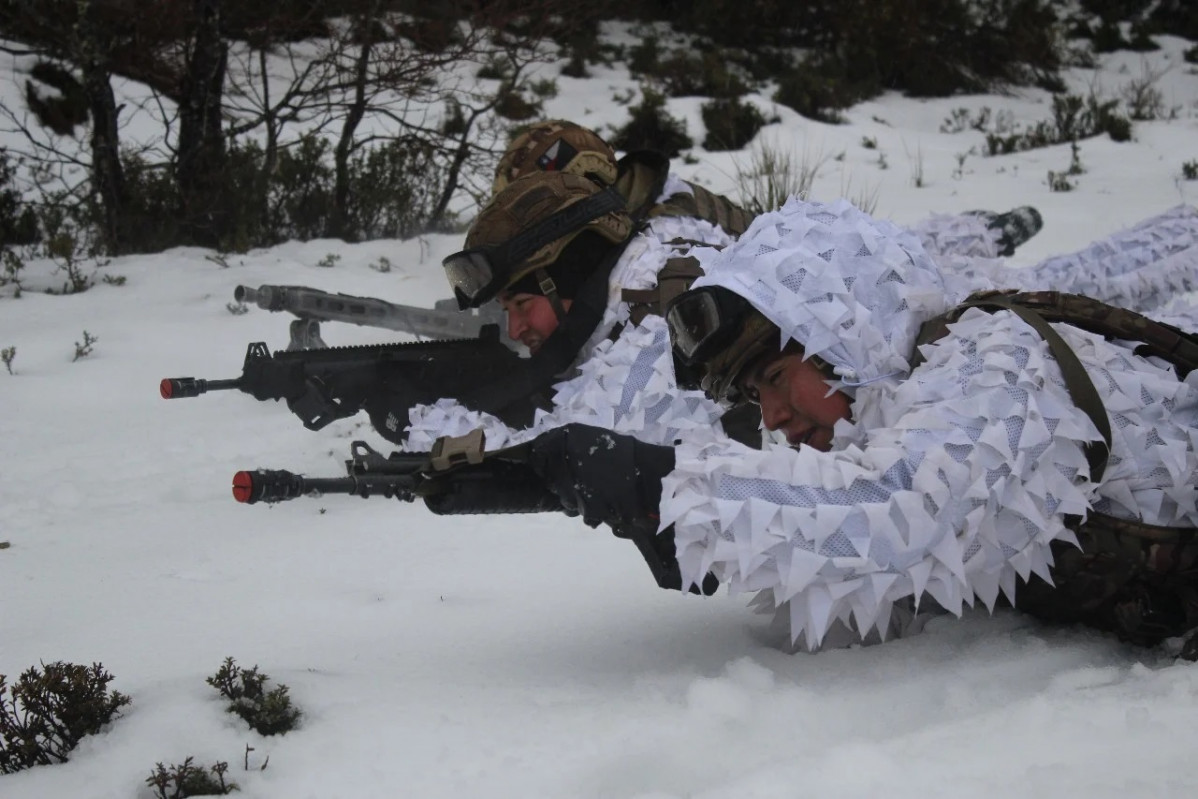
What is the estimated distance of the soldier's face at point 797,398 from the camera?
1931 millimetres

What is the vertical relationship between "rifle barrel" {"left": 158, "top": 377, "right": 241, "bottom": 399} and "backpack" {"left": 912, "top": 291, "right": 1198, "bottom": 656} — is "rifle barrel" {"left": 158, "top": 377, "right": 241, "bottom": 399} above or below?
Answer: below

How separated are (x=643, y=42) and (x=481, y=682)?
35.5 feet

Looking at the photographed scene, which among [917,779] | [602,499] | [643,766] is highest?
[602,499]

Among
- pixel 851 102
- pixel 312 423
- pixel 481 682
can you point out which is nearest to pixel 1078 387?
pixel 481 682

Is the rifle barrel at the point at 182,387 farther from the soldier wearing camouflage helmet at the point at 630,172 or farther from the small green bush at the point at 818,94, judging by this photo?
the small green bush at the point at 818,94

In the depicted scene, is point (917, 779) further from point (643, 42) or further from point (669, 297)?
point (643, 42)

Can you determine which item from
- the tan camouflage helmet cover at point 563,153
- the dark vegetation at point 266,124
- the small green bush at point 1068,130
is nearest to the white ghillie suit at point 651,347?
the tan camouflage helmet cover at point 563,153

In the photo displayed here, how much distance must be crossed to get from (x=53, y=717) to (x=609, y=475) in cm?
96

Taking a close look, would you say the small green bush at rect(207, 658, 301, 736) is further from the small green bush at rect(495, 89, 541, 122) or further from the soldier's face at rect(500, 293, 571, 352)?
the small green bush at rect(495, 89, 541, 122)

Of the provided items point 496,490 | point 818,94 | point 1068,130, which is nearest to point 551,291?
point 496,490

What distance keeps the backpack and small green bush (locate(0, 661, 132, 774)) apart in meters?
1.41

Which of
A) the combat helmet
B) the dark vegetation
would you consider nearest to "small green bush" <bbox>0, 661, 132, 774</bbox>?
the combat helmet

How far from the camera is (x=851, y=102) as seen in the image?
10.2 m

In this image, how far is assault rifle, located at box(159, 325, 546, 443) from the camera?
3.66 meters
